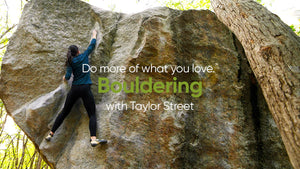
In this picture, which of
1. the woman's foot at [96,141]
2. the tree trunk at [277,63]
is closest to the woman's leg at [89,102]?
the woman's foot at [96,141]

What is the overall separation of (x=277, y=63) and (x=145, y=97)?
89.5 inches

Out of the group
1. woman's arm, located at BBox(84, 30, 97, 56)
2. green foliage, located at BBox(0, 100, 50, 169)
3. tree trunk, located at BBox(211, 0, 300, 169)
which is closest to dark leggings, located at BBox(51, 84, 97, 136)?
woman's arm, located at BBox(84, 30, 97, 56)

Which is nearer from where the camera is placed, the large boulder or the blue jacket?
the large boulder

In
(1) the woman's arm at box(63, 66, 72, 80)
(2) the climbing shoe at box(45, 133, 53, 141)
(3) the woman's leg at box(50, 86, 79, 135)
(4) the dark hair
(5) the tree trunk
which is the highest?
(5) the tree trunk

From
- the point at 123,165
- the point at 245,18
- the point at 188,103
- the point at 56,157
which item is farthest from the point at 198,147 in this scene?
the point at 56,157

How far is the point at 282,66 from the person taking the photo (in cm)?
233

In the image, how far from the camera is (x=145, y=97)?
3846 millimetres

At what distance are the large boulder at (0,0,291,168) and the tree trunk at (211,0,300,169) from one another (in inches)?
50.0

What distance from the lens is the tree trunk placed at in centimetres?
209

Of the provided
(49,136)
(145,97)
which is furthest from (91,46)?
(49,136)

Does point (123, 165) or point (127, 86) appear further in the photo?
point (127, 86)

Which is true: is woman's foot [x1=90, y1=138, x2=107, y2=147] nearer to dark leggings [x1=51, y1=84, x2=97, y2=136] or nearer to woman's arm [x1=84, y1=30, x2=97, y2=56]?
dark leggings [x1=51, y1=84, x2=97, y2=136]

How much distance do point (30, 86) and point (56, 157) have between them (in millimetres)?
1557

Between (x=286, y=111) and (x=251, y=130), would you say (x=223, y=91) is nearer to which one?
(x=251, y=130)
